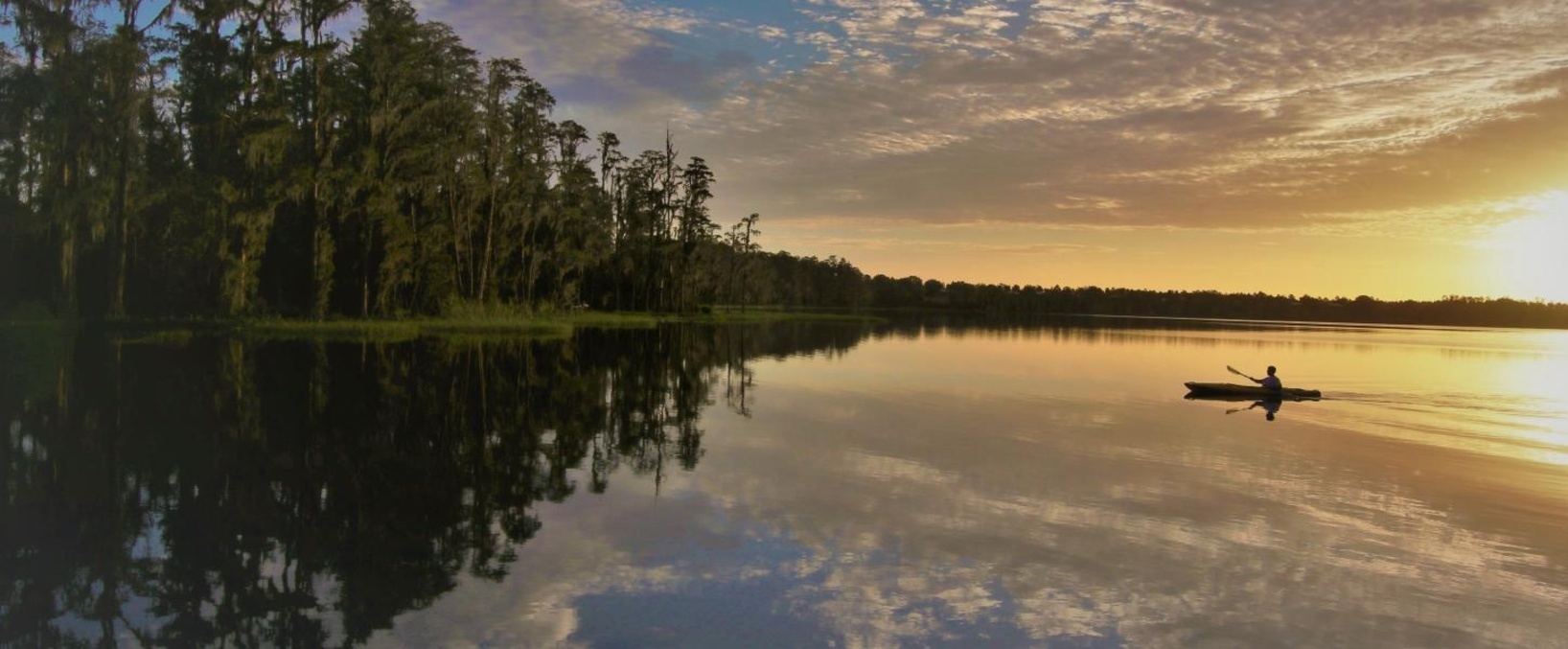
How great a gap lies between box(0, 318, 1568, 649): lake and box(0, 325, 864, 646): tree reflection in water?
0.05m

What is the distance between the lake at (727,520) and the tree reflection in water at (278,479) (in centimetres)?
5

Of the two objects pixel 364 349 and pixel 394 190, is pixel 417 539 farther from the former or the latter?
pixel 394 190

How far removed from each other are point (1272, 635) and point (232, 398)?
58.4 feet

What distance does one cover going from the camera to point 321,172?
120 ft

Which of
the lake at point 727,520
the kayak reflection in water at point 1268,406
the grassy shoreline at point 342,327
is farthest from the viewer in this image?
the grassy shoreline at point 342,327

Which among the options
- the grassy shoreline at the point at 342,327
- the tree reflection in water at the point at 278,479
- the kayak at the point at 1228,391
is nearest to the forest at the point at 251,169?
the grassy shoreline at the point at 342,327

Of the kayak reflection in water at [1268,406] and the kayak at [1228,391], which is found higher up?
the kayak at [1228,391]

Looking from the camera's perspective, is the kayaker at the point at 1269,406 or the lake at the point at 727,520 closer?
the lake at the point at 727,520

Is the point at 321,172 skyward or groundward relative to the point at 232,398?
skyward

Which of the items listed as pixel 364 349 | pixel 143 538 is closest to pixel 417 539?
pixel 143 538

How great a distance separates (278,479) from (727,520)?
5640 millimetres

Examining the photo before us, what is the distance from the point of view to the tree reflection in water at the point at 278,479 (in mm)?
6812

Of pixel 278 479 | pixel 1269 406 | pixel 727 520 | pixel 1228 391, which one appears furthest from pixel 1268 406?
pixel 278 479

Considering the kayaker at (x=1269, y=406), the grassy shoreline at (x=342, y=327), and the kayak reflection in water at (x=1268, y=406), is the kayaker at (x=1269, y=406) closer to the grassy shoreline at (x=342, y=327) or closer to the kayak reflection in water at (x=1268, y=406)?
the kayak reflection in water at (x=1268, y=406)
